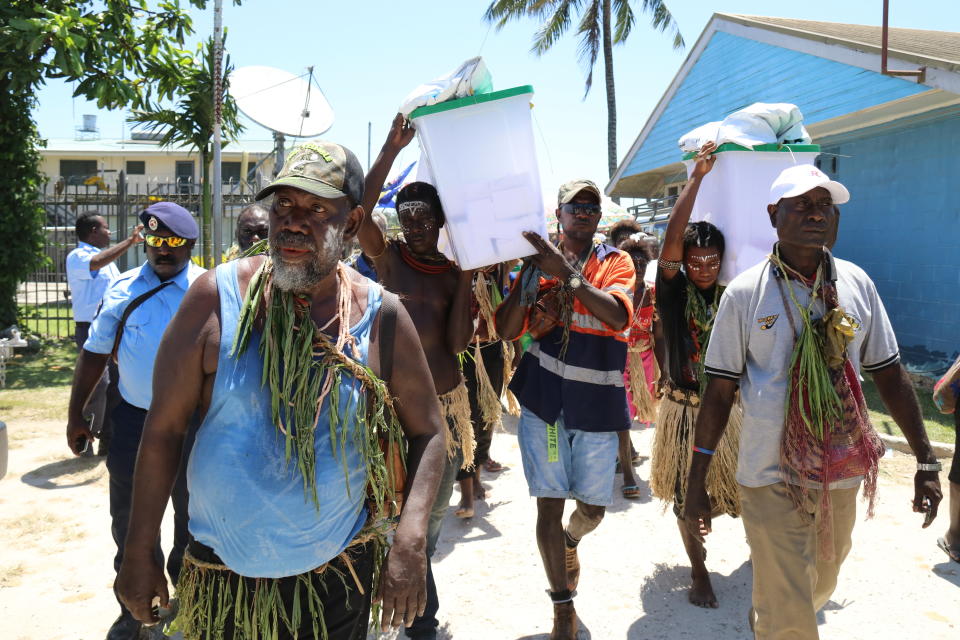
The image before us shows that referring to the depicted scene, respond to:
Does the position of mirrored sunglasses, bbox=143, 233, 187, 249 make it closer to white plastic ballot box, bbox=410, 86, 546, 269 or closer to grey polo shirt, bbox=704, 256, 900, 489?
white plastic ballot box, bbox=410, 86, 546, 269

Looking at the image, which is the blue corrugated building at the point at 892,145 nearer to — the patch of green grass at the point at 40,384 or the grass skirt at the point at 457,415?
the grass skirt at the point at 457,415

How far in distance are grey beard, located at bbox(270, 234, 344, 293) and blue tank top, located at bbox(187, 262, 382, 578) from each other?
135mm

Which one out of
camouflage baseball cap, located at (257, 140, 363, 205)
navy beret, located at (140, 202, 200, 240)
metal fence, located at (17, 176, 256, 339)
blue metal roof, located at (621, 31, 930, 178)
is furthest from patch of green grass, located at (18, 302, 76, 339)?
blue metal roof, located at (621, 31, 930, 178)

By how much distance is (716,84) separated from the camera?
1448cm

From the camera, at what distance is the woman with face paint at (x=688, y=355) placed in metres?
3.92

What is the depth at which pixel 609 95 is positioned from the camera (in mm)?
21250

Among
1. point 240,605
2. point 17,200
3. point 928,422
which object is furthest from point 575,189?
point 17,200

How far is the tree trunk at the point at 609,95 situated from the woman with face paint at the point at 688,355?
1649 cm

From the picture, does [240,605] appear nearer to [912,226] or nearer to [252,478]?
[252,478]

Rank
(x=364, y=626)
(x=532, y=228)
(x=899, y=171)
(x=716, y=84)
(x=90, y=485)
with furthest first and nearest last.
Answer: (x=716, y=84), (x=899, y=171), (x=90, y=485), (x=532, y=228), (x=364, y=626)

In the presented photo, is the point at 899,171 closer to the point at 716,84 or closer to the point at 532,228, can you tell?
the point at 716,84

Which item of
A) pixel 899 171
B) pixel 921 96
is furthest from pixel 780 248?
pixel 899 171

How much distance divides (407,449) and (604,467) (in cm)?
156

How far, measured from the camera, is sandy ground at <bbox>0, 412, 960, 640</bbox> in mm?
3875
